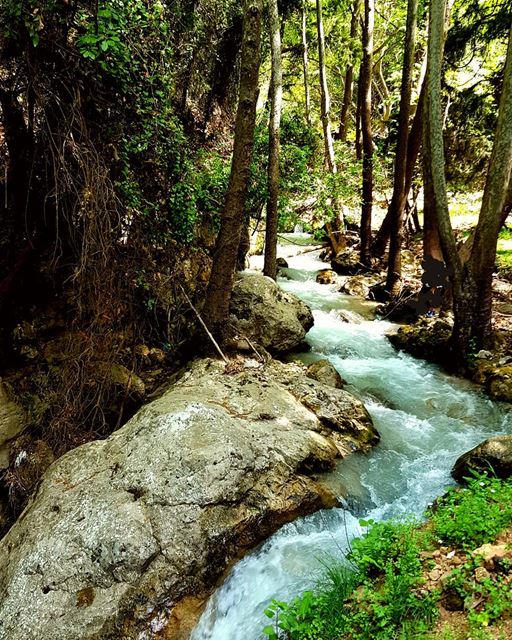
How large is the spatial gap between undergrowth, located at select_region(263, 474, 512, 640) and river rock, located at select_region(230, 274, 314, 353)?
4192mm

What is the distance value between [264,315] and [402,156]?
5355mm

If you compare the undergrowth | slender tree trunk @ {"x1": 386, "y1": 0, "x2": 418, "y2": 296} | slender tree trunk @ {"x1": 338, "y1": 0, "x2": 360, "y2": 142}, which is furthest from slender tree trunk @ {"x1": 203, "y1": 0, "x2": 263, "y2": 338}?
slender tree trunk @ {"x1": 338, "y1": 0, "x2": 360, "y2": 142}

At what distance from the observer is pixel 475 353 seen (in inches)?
270

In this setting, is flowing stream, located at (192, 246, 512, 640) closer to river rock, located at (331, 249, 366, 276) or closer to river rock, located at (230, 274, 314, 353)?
river rock, located at (230, 274, 314, 353)

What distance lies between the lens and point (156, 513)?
3443 millimetres

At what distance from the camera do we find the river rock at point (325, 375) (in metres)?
6.24

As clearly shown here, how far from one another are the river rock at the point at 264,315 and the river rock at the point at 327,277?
522 centimetres

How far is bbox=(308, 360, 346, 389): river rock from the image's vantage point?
6244 millimetres

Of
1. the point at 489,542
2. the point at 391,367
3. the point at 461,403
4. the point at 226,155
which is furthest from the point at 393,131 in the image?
the point at 489,542

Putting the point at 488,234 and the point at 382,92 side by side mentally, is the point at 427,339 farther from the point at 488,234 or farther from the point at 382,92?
the point at 382,92

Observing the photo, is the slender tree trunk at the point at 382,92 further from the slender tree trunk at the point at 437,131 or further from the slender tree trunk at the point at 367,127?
the slender tree trunk at the point at 437,131

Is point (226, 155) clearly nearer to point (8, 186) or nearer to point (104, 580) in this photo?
point (8, 186)

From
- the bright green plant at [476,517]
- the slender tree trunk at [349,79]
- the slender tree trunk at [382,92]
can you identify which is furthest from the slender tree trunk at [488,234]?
the slender tree trunk at [382,92]

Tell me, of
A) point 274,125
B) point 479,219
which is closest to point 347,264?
point 274,125
